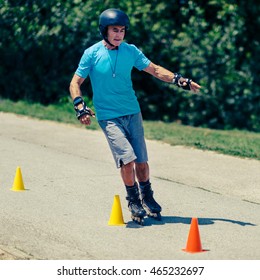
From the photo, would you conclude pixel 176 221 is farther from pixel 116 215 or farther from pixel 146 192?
pixel 116 215

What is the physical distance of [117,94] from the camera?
9.20m

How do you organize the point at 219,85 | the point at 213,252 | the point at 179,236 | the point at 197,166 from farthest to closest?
the point at 219,85 < the point at 197,166 < the point at 179,236 < the point at 213,252

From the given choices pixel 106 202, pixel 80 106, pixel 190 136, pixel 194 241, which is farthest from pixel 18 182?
pixel 190 136

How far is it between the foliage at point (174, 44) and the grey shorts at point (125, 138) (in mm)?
11756

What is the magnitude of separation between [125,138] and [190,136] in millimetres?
6929

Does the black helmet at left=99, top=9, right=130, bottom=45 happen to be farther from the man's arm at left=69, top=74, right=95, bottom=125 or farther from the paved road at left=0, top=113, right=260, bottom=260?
the paved road at left=0, top=113, right=260, bottom=260

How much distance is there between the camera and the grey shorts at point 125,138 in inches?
358

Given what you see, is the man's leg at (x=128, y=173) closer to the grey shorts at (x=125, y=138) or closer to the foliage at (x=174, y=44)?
the grey shorts at (x=125, y=138)

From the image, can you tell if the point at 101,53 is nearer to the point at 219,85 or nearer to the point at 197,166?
the point at 197,166

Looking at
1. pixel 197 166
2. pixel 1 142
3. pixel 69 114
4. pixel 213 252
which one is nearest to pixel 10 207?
pixel 213 252

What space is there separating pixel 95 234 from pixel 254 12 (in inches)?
525

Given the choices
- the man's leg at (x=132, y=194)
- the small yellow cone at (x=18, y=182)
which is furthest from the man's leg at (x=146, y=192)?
the small yellow cone at (x=18, y=182)

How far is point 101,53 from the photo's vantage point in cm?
913

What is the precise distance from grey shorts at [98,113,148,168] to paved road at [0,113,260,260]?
68 cm
